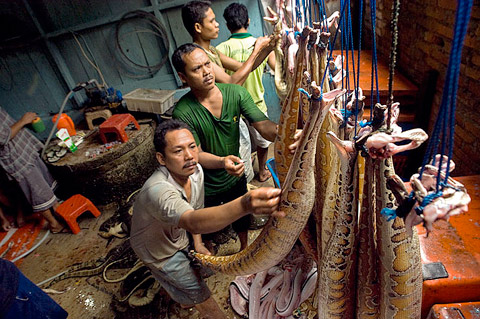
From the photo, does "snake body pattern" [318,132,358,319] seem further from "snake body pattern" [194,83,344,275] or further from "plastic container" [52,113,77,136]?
"plastic container" [52,113,77,136]

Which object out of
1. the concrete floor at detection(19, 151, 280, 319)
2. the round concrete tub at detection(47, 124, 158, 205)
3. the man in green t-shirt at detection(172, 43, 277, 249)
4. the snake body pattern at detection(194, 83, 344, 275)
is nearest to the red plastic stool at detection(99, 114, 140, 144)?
the round concrete tub at detection(47, 124, 158, 205)

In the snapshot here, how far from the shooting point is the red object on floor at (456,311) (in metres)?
1.37

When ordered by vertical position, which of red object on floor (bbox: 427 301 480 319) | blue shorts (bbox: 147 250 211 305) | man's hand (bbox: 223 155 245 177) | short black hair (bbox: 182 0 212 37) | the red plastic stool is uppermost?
short black hair (bbox: 182 0 212 37)

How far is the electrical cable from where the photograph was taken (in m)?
5.75

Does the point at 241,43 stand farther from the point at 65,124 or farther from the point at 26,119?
Result: the point at 65,124

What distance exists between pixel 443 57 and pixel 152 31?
5.42m

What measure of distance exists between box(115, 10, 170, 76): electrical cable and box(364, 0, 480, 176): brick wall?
4330 mm

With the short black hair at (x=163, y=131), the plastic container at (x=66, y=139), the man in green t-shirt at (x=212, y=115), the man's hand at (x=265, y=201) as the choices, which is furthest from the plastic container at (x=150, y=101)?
the man's hand at (x=265, y=201)

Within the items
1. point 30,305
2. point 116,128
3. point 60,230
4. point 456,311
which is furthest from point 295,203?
point 60,230

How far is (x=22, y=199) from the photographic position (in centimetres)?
492

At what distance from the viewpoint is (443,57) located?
3.00 m

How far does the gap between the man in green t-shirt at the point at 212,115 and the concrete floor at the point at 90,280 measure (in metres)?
1.16

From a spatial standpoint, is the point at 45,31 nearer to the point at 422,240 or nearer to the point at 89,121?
the point at 89,121

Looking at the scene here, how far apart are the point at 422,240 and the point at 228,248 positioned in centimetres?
265
